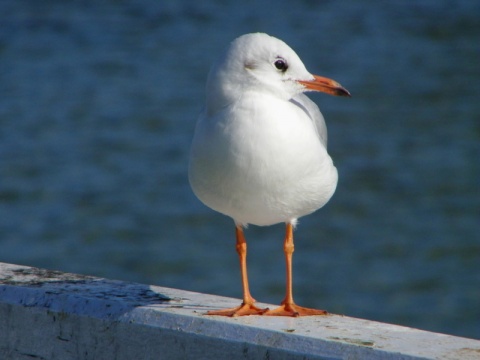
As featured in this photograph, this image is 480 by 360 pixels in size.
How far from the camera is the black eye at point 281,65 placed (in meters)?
4.21

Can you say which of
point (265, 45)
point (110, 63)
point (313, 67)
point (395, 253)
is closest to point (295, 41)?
point (313, 67)

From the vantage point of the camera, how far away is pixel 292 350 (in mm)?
3600

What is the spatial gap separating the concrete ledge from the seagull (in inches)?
8.9

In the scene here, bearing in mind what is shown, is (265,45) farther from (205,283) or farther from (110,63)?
(110,63)

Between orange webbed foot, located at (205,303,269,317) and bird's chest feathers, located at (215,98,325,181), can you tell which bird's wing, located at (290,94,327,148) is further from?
orange webbed foot, located at (205,303,269,317)

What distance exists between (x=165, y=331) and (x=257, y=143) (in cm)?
76

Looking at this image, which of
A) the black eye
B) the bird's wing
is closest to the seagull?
the black eye

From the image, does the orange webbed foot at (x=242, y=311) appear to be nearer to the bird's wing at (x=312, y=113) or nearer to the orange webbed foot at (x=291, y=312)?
the orange webbed foot at (x=291, y=312)

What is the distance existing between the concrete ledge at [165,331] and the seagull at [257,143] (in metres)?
0.22

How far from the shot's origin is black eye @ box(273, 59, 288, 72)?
13.8 ft

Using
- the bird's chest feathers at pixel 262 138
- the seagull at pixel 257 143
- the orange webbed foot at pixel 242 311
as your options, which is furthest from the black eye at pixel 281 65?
the orange webbed foot at pixel 242 311

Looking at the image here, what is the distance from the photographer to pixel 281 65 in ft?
13.9

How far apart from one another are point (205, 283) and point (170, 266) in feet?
2.12

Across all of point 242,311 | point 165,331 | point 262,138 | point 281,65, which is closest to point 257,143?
point 262,138
